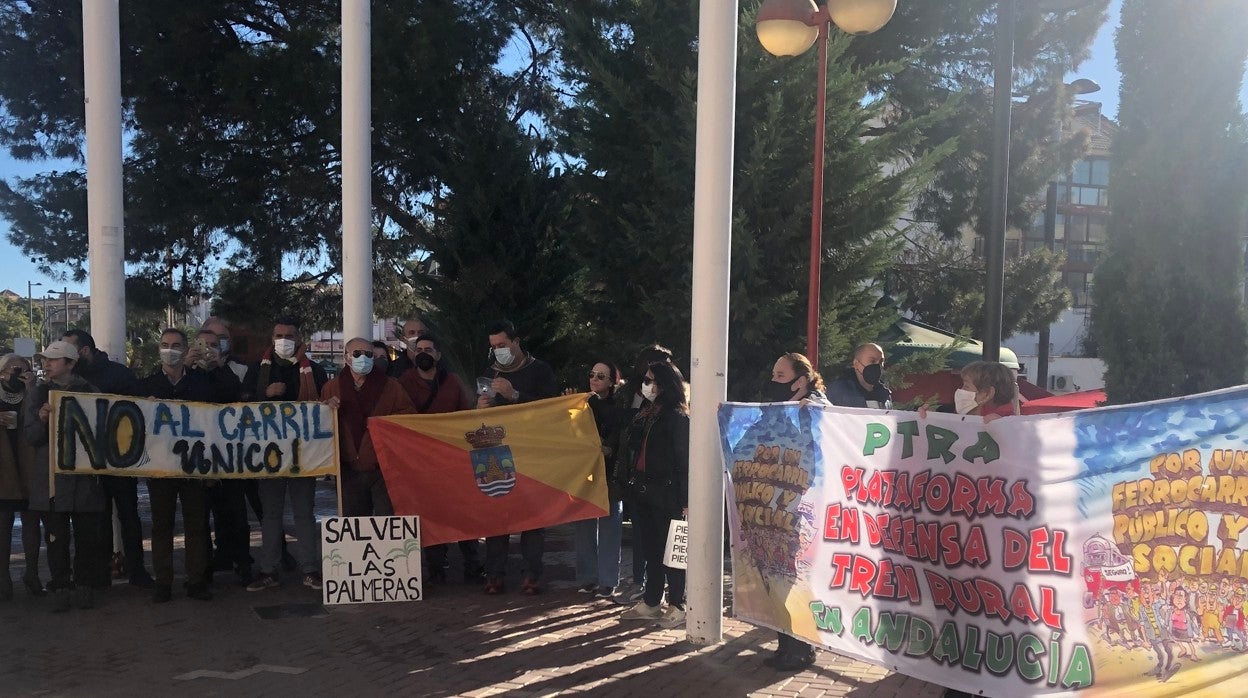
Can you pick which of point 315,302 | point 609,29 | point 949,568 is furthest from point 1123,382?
point 315,302

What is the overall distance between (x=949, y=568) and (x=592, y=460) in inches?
146

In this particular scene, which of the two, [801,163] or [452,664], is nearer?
[452,664]

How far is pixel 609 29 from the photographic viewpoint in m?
12.0

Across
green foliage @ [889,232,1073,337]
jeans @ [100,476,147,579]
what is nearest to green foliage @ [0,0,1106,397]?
green foliage @ [889,232,1073,337]

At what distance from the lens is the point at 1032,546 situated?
4.80 m

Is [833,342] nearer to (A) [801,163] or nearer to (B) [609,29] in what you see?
(A) [801,163]

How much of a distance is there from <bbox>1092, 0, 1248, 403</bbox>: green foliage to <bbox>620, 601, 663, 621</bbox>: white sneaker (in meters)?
9.06

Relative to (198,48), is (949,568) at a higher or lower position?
lower

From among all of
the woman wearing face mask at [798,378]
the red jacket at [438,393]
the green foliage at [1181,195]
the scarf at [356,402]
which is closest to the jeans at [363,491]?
the scarf at [356,402]

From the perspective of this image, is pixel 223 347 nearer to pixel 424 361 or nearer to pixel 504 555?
pixel 424 361

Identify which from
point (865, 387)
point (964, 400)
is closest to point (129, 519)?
point (865, 387)

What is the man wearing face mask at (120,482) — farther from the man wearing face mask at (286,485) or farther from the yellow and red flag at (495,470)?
the yellow and red flag at (495,470)

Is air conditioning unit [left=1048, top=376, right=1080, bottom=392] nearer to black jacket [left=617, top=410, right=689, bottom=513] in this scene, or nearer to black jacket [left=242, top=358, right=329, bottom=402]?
black jacket [left=617, top=410, right=689, bottom=513]

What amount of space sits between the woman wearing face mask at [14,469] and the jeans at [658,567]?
15.2 feet
